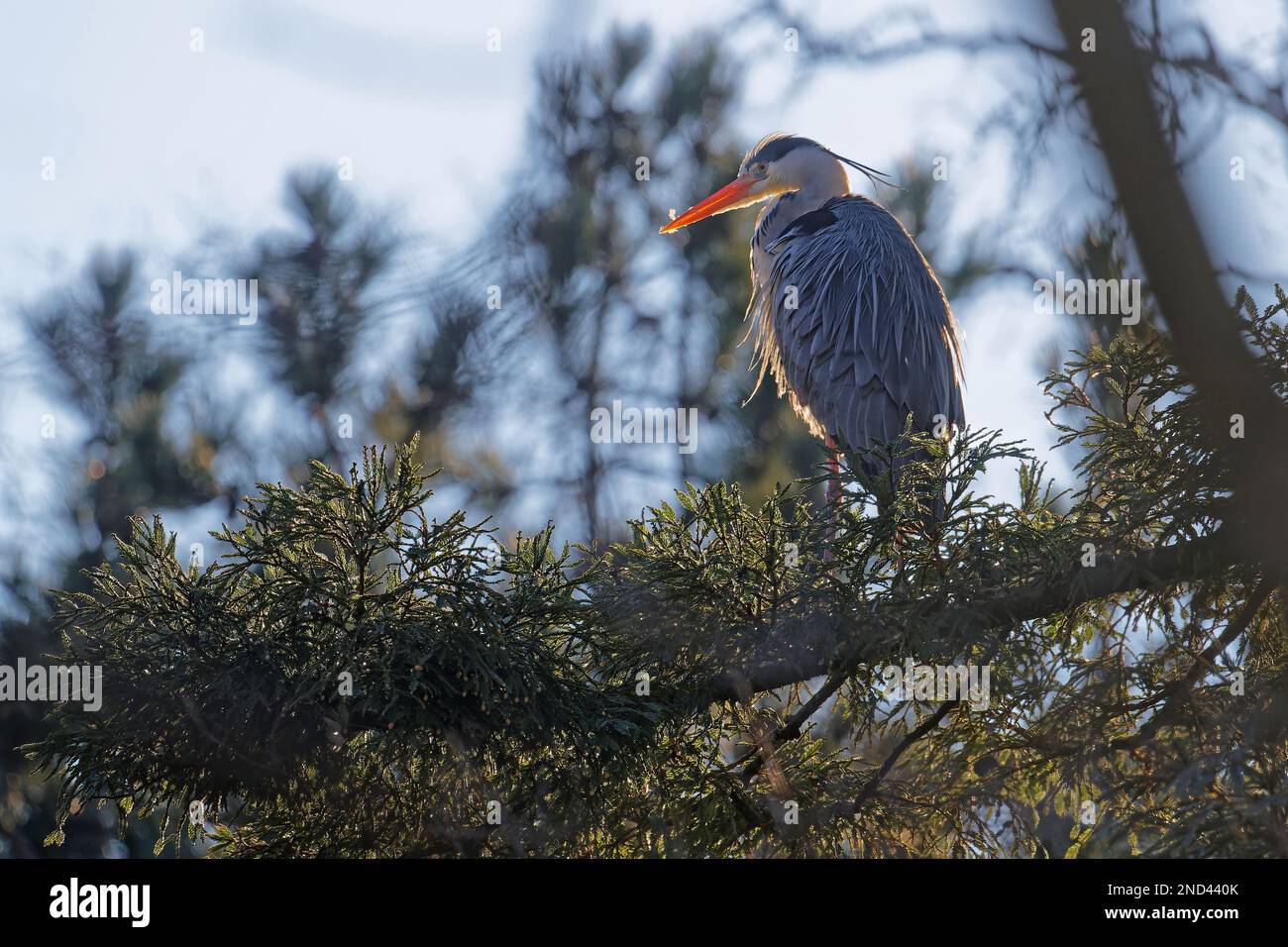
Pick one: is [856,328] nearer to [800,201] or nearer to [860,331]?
[860,331]

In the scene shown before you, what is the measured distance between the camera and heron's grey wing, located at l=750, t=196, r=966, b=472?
3809 mm

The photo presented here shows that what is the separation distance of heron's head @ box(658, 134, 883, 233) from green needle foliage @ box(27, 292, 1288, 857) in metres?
2.76

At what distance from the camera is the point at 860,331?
3906 mm

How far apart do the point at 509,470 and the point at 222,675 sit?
5400 millimetres

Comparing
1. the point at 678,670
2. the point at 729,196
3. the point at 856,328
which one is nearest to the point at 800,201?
the point at 729,196

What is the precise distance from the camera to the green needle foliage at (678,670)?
1.98m

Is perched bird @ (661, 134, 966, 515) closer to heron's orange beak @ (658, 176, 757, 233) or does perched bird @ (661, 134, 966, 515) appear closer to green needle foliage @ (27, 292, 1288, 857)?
heron's orange beak @ (658, 176, 757, 233)

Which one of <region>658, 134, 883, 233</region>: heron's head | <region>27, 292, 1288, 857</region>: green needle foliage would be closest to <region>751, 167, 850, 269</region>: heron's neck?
<region>658, 134, 883, 233</region>: heron's head

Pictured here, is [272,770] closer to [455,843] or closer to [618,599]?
[455,843]

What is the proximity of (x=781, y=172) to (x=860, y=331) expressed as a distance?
4.03ft

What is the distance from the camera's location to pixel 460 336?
716 cm

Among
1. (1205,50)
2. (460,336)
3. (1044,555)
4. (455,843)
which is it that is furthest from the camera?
(460,336)
